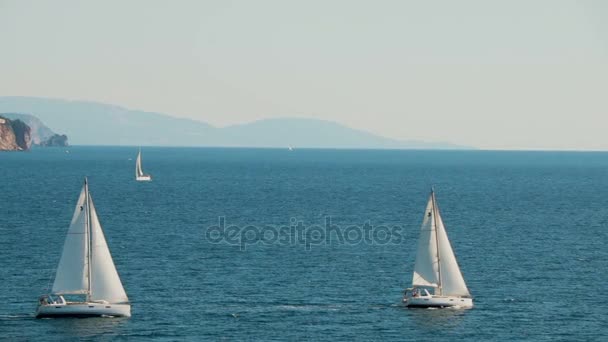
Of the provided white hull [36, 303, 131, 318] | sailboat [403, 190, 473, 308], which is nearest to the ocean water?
white hull [36, 303, 131, 318]

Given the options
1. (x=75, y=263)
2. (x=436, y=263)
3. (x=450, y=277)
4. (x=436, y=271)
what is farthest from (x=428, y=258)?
(x=75, y=263)

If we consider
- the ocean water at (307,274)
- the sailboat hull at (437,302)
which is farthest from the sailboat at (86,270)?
the sailboat hull at (437,302)

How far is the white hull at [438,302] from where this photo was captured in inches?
3273

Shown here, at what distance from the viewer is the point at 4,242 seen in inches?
4670

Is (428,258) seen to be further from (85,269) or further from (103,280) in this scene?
(85,269)

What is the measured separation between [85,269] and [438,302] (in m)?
26.8

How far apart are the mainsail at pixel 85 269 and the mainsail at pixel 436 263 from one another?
22989mm

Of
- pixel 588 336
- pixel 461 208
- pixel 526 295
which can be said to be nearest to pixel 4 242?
pixel 526 295

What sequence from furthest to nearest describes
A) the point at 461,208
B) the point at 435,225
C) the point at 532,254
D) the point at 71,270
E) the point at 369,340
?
1. the point at 461,208
2. the point at 532,254
3. the point at 435,225
4. the point at 71,270
5. the point at 369,340

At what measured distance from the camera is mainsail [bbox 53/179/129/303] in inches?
3091

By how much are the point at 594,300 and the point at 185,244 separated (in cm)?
4954

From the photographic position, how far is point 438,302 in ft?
273

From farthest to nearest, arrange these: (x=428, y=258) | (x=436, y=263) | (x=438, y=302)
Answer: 1. (x=428, y=258)
2. (x=436, y=263)
3. (x=438, y=302)

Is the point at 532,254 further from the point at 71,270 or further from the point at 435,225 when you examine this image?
the point at 71,270
